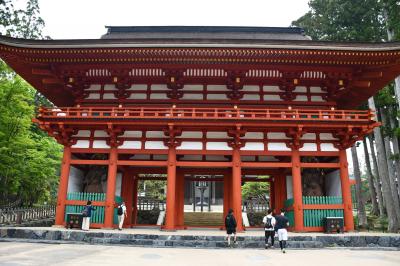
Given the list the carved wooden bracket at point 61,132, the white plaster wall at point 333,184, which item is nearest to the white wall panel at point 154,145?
the carved wooden bracket at point 61,132

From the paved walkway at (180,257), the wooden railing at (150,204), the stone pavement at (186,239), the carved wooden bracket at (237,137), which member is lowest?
the paved walkway at (180,257)

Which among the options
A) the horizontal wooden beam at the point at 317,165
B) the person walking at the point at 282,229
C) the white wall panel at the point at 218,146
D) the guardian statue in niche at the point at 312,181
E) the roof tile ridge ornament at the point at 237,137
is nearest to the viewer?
the person walking at the point at 282,229

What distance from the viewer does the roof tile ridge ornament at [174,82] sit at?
51.3 feet

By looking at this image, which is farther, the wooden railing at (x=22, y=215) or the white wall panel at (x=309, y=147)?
the wooden railing at (x=22, y=215)

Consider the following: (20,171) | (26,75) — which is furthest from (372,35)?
(20,171)

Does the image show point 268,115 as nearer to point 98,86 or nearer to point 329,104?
point 329,104

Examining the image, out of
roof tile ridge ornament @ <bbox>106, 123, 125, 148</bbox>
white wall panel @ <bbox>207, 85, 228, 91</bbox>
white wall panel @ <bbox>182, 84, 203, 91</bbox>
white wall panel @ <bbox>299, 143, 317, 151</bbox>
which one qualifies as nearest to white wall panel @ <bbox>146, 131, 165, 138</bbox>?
roof tile ridge ornament @ <bbox>106, 123, 125, 148</bbox>

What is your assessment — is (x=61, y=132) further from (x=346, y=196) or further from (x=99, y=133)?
(x=346, y=196)

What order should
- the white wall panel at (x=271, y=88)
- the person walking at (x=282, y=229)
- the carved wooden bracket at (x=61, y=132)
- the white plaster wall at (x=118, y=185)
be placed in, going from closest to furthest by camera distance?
the person walking at (x=282, y=229), the carved wooden bracket at (x=61, y=132), the white plaster wall at (x=118, y=185), the white wall panel at (x=271, y=88)

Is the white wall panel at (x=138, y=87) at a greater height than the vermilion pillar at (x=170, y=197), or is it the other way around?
the white wall panel at (x=138, y=87)

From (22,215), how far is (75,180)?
535cm

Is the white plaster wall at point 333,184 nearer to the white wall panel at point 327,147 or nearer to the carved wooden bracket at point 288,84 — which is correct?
the white wall panel at point 327,147

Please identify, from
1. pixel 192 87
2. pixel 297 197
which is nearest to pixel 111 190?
pixel 192 87

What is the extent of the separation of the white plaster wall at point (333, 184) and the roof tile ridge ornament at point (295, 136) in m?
2.51
